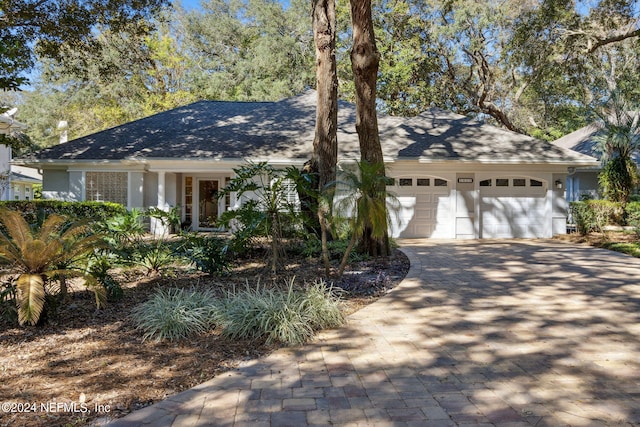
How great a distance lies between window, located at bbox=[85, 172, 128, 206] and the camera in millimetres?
14922

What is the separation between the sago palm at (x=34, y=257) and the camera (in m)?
4.48

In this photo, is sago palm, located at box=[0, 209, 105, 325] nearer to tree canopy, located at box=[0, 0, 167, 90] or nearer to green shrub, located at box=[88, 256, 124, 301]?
green shrub, located at box=[88, 256, 124, 301]

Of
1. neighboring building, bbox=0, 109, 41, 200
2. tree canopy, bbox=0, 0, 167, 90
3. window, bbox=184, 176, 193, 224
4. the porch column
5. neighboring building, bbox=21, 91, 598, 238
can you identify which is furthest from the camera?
neighboring building, bbox=0, 109, 41, 200

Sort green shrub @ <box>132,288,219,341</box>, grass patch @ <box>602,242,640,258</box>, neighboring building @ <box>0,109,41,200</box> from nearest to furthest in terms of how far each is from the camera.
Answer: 1. green shrub @ <box>132,288,219,341</box>
2. grass patch @ <box>602,242,640,258</box>
3. neighboring building @ <box>0,109,41,200</box>

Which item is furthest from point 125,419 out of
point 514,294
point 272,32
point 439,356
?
point 272,32

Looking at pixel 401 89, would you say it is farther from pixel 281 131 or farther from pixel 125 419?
pixel 125 419

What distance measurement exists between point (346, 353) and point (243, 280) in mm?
3258

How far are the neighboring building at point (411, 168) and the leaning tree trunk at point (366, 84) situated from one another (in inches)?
163

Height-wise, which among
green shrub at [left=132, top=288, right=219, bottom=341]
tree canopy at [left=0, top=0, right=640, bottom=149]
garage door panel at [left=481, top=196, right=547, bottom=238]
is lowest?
green shrub at [left=132, top=288, right=219, bottom=341]

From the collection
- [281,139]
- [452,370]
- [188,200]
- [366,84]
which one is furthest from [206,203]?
[452,370]

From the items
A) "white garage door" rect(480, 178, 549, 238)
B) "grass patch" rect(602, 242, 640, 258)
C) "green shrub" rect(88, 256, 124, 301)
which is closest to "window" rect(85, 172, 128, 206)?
"green shrub" rect(88, 256, 124, 301)

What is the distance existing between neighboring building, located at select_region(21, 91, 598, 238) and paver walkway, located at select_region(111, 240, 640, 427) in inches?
289

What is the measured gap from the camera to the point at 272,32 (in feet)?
84.3

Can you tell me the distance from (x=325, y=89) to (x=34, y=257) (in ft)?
22.6
